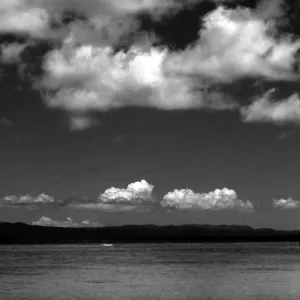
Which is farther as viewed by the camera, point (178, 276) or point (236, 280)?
point (178, 276)

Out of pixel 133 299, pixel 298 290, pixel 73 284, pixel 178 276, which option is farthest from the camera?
pixel 178 276

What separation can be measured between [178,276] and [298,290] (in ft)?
80.7

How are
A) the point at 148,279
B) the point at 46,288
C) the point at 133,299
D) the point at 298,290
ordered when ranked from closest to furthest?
the point at 133,299, the point at 298,290, the point at 46,288, the point at 148,279

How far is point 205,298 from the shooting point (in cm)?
5725

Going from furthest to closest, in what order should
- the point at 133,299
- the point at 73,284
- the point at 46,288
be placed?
1. the point at 73,284
2. the point at 46,288
3. the point at 133,299

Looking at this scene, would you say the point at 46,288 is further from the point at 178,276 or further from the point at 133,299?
the point at 178,276

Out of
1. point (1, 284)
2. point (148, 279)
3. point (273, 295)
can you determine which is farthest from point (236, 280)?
point (1, 284)

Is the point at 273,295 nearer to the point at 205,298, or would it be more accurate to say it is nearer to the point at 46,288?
the point at 205,298

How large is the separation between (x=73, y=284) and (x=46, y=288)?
5133 millimetres

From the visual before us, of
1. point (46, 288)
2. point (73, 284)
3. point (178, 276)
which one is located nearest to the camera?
point (46, 288)

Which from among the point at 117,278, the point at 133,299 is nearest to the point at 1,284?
the point at 117,278

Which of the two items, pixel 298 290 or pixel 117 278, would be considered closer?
pixel 298 290

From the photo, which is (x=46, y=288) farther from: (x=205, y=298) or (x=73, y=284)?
(x=205, y=298)

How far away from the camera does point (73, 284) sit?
239 ft
